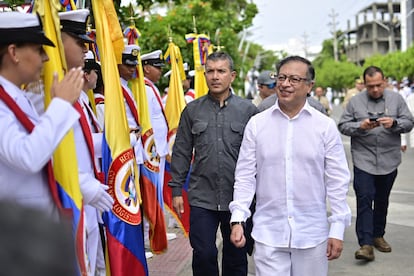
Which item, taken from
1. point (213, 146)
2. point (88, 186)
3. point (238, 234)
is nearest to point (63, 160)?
point (88, 186)

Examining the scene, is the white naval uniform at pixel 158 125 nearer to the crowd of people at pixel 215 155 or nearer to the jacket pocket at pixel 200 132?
the crowd of people at pixel 215 155

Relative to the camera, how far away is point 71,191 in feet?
10.6

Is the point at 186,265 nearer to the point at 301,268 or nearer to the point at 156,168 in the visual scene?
the point at 156,168

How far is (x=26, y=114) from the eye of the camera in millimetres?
2924

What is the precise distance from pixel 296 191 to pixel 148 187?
270 centimetres

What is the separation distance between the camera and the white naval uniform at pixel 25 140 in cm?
266

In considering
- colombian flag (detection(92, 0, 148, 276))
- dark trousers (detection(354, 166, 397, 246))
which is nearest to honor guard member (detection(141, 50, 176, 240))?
dark trousers (detection(354, 166, 397, 246))

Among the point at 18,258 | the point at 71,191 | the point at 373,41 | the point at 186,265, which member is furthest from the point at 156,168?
the point at 373,41

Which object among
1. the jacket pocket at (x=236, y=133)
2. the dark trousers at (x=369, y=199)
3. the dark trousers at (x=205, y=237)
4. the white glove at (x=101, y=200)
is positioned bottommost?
the dark trousers at (x=369, y=199)

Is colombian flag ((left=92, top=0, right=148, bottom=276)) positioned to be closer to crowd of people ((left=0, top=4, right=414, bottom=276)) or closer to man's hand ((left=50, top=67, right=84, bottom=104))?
crowd of people ((left=0, top=4, right=414, bottom=276))

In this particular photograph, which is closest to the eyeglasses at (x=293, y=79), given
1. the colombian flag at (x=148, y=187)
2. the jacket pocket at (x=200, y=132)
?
the jacket pocket at (x=200, y=132)

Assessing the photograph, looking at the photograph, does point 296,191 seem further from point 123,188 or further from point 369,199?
point 369,199

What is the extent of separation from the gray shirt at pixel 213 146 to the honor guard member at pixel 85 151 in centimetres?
107

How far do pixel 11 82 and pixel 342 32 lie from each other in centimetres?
12706
